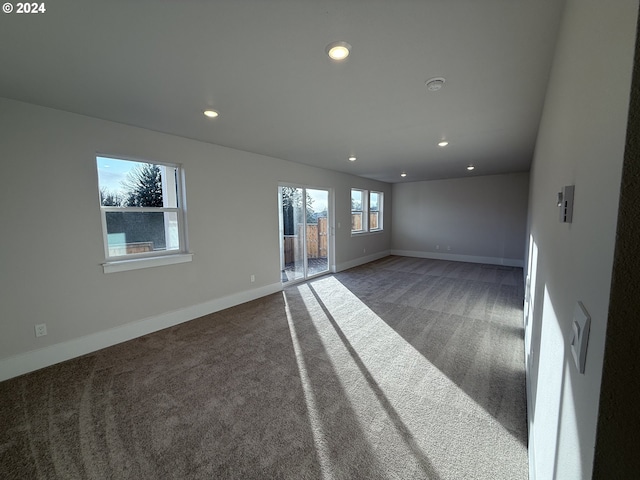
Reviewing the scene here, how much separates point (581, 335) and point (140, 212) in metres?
3.84

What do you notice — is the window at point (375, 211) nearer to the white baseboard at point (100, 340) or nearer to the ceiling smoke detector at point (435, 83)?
the white baseboard at point (100, 340)

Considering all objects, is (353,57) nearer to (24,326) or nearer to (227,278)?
(227,278)

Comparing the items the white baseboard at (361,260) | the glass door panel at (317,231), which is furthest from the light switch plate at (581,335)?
the white baseboard at (361,260)

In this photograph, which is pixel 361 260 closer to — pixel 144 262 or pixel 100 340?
pixel 144 262

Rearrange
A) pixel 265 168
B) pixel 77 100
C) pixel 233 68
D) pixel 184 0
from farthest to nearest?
1. pixel 265 168
2. pixel 77 100
3. pixel 233 68
4. pixel 184 0

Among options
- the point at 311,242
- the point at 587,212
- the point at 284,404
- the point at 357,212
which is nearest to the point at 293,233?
the point at 311,242

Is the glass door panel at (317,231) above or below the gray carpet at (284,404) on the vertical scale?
above

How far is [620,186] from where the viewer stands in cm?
44

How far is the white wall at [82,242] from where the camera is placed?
2383 millimetres

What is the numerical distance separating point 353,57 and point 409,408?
249cm

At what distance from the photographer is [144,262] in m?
3.17

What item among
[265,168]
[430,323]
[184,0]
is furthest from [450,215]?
[184,0]

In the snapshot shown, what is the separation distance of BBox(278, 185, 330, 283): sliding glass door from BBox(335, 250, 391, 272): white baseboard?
14.9 inches

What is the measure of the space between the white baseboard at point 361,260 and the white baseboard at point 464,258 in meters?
0.61
